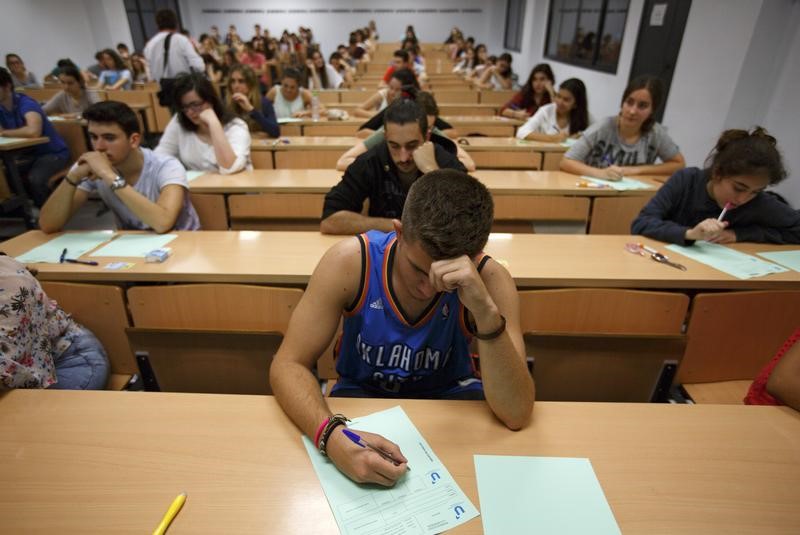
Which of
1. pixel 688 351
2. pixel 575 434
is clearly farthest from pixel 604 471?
pixel 688 351

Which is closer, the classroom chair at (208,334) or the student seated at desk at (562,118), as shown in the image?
the classroom chair at (208,334)

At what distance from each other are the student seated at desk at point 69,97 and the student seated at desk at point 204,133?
11.0ft

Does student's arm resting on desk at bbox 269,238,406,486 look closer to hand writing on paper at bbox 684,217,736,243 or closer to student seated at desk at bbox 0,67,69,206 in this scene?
hand writing on paper at bbox 684,217,736,243

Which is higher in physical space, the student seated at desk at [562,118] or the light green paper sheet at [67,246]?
the student seated at desk at [562,118]

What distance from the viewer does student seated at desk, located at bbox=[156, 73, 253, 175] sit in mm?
2742

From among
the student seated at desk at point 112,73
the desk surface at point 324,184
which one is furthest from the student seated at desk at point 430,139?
the student seated at desk at point 112,73

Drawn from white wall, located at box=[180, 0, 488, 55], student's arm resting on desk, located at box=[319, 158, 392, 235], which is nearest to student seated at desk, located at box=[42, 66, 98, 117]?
student's arm resting on desk, located at box=[319, 158, 392, 235]

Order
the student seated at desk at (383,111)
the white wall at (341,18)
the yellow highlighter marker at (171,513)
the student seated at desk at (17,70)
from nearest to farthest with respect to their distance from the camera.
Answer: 1. the yellow highlighter marker at (171,513)
2. the student seated at desk at (383,111)
3. the student seated at desk at (17,70)
4. the white wall at (341,18)

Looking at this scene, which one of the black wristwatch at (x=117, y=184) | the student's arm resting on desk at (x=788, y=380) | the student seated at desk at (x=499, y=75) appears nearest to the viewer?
the student's arm resting on desk at (x=788, y=380)

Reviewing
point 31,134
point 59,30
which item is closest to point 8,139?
point 31,134

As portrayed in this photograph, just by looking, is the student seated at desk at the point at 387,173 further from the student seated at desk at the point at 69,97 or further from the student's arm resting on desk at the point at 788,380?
the student seated at desk at the point at 69,97

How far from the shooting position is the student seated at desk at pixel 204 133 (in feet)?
9.00

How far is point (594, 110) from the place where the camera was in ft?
19.7

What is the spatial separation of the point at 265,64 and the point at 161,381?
9.81 meters
